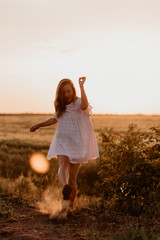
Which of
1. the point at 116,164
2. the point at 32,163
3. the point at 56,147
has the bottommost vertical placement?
the point at 32,163

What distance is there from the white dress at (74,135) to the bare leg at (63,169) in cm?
9

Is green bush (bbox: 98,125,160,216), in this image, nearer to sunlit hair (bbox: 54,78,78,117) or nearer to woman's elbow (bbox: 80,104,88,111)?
woman's elbow (bbox: 80,104,88,111)

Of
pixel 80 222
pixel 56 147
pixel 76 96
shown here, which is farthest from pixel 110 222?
pixel 76 96

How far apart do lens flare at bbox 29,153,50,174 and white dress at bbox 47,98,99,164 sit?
8.36 metres

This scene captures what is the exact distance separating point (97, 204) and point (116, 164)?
871mm

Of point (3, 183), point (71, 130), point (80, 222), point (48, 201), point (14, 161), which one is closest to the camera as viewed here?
point (80, 222)

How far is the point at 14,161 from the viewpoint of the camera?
14.2 m

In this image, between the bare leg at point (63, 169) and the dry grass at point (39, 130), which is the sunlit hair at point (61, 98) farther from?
the dry grass at point (39, 130)

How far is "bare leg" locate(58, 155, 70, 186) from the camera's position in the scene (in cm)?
500

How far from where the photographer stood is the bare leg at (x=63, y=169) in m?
5.00

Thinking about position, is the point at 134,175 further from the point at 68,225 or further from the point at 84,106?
the point at 68,225

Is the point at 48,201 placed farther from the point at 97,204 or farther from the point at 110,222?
the point at 110,222

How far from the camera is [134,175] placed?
5.91 m

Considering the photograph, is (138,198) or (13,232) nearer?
(13,232)
